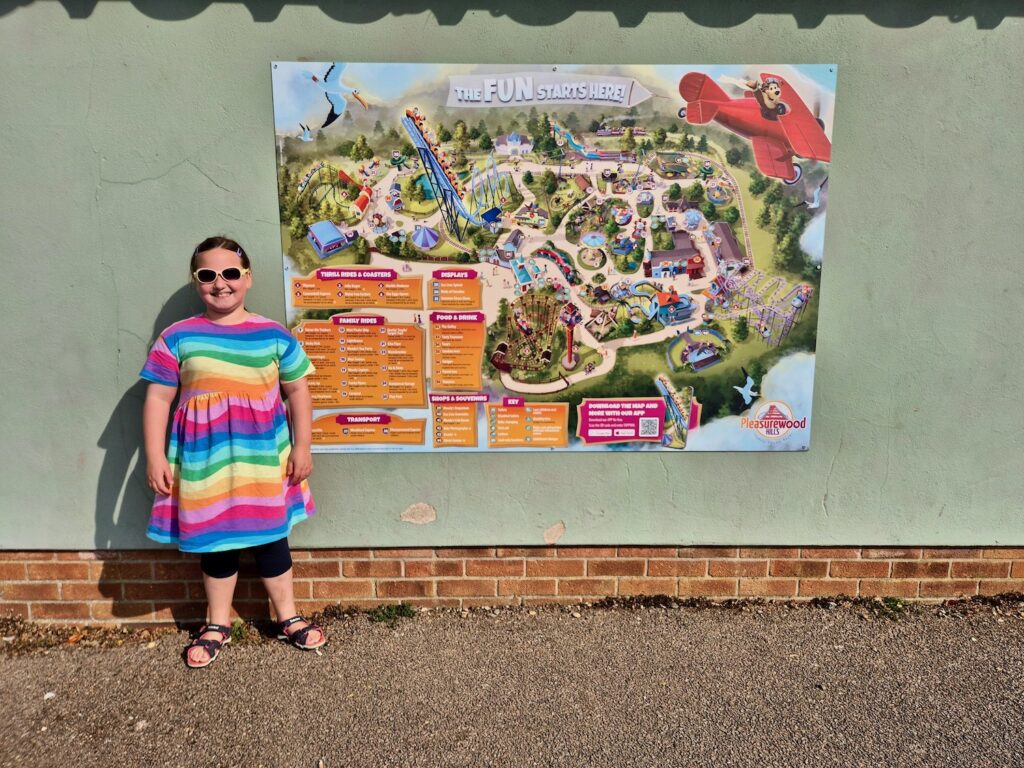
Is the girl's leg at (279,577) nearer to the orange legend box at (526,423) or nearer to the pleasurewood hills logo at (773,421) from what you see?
the orange legend box at (526,423)

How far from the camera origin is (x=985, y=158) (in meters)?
2.82

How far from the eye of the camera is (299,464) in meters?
2.75

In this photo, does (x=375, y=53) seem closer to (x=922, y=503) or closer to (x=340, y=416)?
(x=340, y=416)

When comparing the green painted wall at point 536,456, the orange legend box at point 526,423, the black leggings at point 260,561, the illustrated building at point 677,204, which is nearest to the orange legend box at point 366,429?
the green painted wall at point 536,456

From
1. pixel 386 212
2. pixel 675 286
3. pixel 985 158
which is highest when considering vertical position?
pixel 985 158

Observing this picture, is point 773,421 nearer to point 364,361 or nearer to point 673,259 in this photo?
point 673,259

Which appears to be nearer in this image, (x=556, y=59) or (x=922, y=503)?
(x=556, y=59)

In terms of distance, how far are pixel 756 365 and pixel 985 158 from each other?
133 cm

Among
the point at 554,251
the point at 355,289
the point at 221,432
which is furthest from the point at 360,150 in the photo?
the point at 221,432

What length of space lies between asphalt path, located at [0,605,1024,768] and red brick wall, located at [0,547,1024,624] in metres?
0.12

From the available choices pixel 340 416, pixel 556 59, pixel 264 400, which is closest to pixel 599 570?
pixel 340 416

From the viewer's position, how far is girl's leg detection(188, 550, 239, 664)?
9.24ft

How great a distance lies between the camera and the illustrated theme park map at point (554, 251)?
108 inches

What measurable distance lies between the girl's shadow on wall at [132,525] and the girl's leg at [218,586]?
23 centimetres
